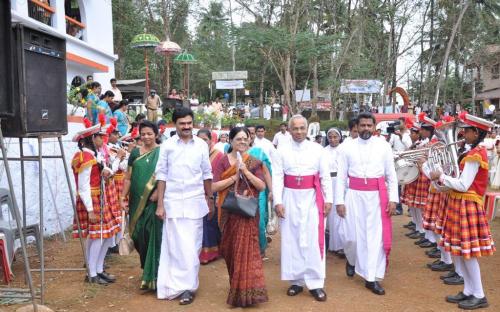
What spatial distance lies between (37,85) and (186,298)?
2497mm

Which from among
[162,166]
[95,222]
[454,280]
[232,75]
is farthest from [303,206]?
[232,75]

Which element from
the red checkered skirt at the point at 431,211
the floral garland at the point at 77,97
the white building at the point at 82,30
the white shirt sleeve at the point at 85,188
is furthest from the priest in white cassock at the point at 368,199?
the white building at the point at 82,30

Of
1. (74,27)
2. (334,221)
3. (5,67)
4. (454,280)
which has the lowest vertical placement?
(454,280)

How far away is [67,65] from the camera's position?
1445cm

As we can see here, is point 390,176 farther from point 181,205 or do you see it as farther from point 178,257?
point 178,257

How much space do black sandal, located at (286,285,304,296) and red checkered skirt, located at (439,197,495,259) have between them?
156cm

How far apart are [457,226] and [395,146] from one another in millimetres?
5073

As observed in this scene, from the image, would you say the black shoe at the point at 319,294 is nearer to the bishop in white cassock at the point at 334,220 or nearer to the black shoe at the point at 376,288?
the black shoe at the point at 376,288

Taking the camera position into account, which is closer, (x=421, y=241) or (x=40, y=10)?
(x=421, y=241)

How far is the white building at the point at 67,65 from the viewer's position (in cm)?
729

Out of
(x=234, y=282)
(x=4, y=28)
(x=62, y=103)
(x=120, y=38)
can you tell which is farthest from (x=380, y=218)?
(x=120, y=38)

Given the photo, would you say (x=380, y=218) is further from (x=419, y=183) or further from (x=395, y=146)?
(x=395, y=146)

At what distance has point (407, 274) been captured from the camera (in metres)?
5.88

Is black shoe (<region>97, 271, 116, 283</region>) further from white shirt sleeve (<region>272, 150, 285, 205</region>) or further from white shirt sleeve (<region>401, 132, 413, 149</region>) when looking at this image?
white shirt sleeve (<region>401, 132, 413, 149</region>)
